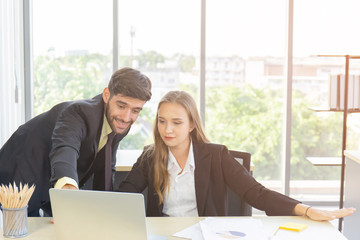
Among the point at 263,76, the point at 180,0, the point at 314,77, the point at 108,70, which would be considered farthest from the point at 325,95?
the point at 108,70

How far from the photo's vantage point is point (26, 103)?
4.56 meters

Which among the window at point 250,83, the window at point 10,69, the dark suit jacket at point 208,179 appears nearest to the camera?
the dark suit jacket at point 208,179

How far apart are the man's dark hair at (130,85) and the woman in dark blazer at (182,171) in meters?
0.24

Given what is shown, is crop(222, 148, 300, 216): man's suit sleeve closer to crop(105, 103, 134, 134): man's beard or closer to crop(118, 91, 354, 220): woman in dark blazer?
crop(118, 91, 354, 220): woman in dark blazer

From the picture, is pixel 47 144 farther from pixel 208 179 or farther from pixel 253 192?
pixel 253 192

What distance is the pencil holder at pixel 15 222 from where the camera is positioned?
1723mm

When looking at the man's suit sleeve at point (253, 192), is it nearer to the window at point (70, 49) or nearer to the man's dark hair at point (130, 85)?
the man's dark hair at point (130, 85)

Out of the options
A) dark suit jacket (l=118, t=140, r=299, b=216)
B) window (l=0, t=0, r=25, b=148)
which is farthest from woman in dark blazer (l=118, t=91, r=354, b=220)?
window (l=0, t=0, r=25, b=148)

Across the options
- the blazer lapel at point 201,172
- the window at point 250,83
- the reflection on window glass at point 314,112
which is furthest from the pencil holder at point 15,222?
the reflection on window glass at point 314,112

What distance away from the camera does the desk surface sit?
1.78 metres

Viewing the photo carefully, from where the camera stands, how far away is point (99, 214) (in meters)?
1.58

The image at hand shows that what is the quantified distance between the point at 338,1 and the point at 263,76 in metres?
0.95

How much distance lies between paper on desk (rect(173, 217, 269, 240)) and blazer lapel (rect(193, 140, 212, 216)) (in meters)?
0.39

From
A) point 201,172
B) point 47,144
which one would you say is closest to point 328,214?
point 201,172
